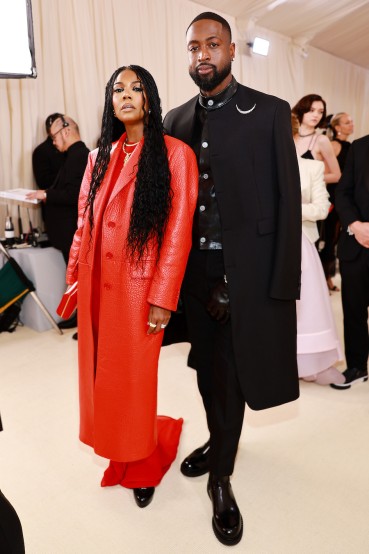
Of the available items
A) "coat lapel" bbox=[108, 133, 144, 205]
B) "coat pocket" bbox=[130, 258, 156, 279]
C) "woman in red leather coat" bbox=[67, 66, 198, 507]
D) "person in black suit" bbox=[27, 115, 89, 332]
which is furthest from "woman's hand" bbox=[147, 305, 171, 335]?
"person in black suit" bbox=[27, 115, 89, 332]

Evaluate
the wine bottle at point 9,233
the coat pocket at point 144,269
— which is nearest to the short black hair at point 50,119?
the wine bottle at point 9,233

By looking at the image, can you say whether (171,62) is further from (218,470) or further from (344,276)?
(218,470)

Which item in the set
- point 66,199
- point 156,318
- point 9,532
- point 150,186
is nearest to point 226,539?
point 156,318

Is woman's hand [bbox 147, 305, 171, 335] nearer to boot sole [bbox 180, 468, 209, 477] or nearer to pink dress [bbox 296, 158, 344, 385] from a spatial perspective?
boot sole [bbox 180, 468, 209, 477]

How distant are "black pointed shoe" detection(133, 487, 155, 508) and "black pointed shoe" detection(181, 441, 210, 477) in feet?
0.60

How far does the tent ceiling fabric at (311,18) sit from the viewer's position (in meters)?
5.45

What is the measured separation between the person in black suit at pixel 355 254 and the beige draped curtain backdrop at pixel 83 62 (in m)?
2.78

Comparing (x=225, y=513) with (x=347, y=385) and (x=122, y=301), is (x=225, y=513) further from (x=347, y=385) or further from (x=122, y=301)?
(x=347, y=385)

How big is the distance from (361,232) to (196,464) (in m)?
1.44

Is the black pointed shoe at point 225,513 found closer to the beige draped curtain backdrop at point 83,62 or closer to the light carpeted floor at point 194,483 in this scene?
the light carpeted floor at point 194,483

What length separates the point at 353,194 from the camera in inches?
101

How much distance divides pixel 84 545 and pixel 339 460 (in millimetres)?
1133

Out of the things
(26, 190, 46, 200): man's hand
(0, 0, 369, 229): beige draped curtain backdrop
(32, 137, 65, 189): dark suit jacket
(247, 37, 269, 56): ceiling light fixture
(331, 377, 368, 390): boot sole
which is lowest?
(331, 377, 368, 390): boot sole

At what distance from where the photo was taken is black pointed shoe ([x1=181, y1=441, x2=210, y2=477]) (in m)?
1.94
